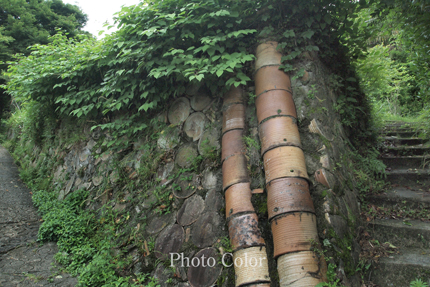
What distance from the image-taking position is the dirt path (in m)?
2.69

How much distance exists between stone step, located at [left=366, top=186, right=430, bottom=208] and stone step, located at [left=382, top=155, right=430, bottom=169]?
54cm

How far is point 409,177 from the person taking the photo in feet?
10.7

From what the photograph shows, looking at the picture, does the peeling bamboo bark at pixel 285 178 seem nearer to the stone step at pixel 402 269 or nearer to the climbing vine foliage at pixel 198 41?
the climbing vine foliage at pixel 198 41

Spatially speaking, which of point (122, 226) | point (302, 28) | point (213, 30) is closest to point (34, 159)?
point (122, 226)

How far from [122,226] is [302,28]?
10.2 feet

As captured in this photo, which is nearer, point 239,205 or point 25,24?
point 239,205

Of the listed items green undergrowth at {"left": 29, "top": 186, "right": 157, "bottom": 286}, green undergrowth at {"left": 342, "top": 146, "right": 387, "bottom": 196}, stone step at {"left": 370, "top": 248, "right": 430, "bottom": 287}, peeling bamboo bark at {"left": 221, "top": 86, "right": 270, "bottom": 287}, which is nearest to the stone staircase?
stone step at {"left": 370, "top": 248, "right": 430, "bottom": 287}

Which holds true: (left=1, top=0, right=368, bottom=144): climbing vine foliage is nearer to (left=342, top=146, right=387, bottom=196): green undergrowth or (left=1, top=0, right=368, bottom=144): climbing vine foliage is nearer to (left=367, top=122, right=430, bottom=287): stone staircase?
(left=342, top=146, right=387, bottom=196): green undergrowth

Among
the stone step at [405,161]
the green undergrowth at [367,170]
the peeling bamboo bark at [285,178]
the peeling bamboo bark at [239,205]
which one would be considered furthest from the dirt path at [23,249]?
the stone step at [405,161]

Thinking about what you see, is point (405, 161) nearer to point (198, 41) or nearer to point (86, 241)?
point (198, 41)

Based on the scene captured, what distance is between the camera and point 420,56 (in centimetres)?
329

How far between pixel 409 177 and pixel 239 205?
Result: 2.42m

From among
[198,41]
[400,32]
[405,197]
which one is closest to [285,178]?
[405,197]

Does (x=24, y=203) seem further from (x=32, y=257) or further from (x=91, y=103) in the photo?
(x=91, y=103)
